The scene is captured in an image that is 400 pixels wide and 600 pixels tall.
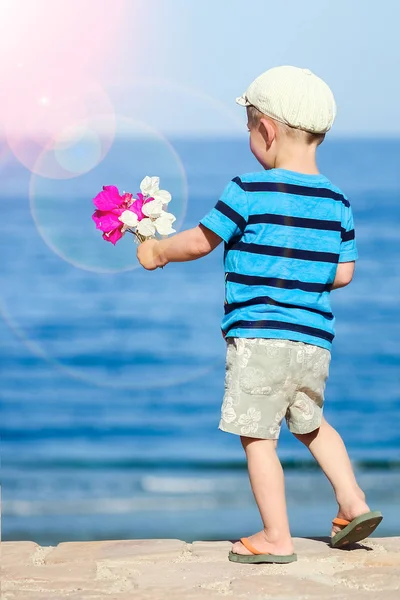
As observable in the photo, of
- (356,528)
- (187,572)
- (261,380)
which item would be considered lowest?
(187,572)

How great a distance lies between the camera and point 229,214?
317 cm

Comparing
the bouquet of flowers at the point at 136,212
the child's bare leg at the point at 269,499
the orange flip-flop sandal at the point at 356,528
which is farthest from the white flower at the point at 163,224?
the orange flip-flop sandal at the point at 356,528

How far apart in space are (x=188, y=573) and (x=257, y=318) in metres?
0.80

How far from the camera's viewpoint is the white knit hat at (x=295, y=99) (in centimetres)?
323

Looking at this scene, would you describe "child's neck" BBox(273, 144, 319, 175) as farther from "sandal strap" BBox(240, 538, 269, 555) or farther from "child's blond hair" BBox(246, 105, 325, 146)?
"sandal strap" BBox(240, 538, 269, 555)

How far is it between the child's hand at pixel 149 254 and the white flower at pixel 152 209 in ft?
0.30

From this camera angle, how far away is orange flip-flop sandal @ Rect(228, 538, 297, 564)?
10.5ft

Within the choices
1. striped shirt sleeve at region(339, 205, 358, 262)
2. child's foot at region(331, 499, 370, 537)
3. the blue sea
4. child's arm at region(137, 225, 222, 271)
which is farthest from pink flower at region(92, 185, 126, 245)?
the blue sea

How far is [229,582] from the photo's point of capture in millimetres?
2969

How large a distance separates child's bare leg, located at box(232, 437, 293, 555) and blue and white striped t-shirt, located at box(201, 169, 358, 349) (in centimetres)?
38

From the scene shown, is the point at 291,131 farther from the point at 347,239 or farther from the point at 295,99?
the point at 347,239

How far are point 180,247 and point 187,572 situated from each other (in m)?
1.00

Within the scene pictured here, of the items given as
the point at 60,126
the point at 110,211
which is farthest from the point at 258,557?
the point at 60,126

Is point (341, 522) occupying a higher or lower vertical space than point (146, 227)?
lower
